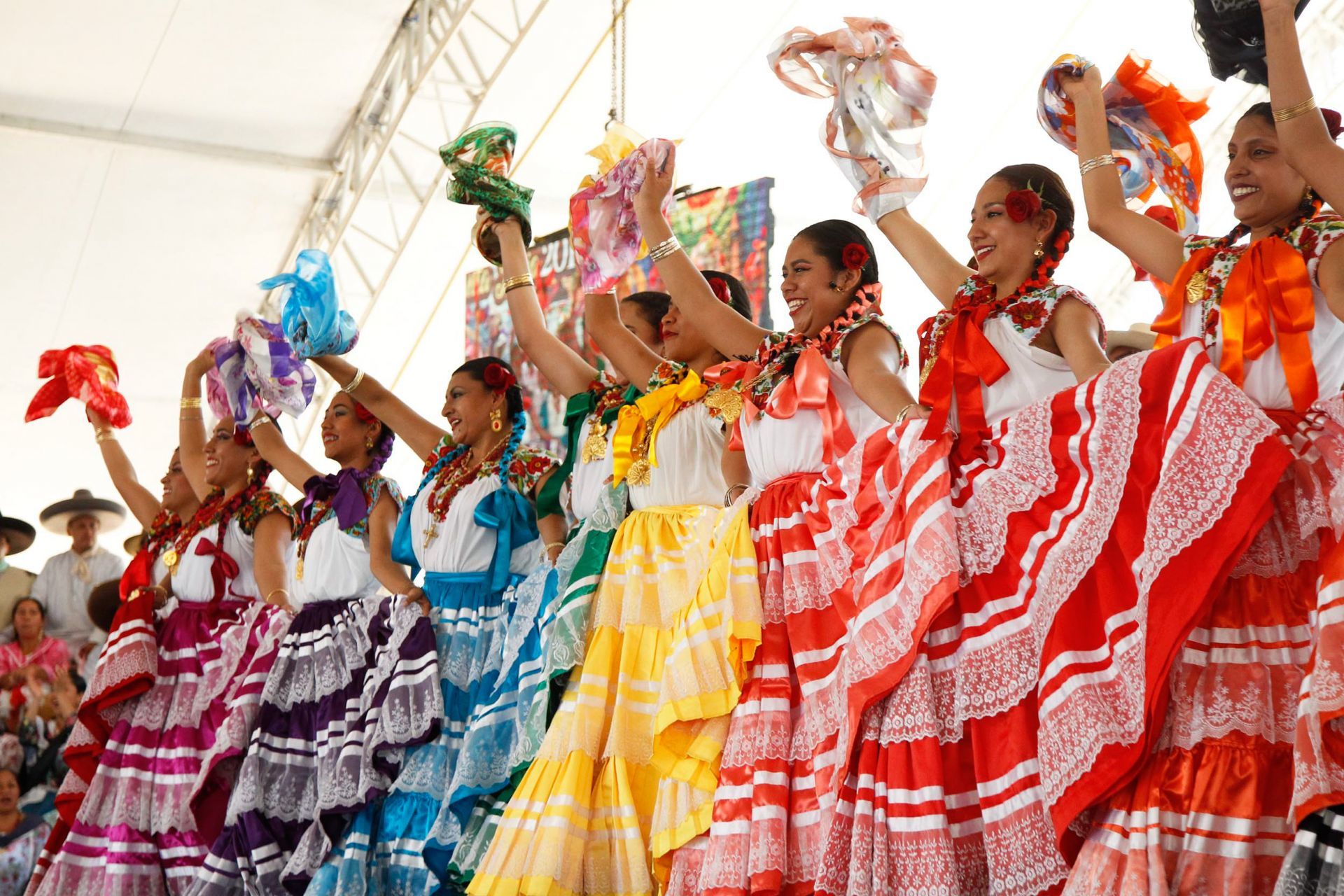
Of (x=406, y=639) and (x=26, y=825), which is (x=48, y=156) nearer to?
(x=26, y=825)

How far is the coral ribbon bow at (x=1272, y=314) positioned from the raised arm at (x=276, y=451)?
340 cm

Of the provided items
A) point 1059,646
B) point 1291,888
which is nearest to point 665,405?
point 1059,646

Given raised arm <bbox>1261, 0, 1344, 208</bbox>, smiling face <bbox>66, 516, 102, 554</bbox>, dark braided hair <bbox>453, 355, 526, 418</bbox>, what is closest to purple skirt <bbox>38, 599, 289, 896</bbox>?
dark braided hair <bbox>453, 355, 526, 418</bbox>

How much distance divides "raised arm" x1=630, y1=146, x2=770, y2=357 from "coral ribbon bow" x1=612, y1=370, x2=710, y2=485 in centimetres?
12

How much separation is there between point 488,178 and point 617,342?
2.64ft

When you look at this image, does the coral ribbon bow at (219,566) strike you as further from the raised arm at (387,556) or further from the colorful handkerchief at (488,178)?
the colorful handkerchief at (488,178)

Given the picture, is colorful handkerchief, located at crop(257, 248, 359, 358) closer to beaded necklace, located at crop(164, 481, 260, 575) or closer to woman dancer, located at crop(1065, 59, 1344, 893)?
beaded necklace, located at crop(164, 481, 260, 575)

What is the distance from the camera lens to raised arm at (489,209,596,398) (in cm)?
405

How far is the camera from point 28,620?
621cm

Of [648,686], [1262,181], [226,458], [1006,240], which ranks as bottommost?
[648,686]

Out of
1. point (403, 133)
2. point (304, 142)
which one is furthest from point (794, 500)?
point (304, 142)

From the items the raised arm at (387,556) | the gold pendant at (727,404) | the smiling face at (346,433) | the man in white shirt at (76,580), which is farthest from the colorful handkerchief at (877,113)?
the man in white shirt at (76,580)

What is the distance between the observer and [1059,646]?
7.86 feet

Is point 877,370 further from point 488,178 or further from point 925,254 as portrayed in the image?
point 488,178
